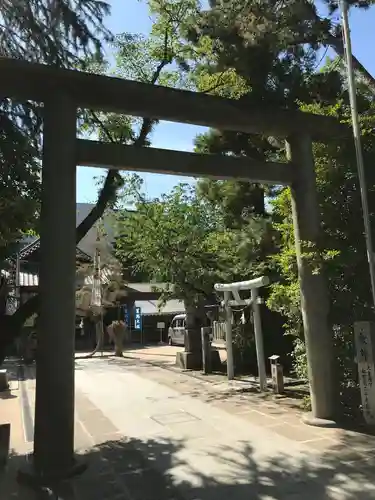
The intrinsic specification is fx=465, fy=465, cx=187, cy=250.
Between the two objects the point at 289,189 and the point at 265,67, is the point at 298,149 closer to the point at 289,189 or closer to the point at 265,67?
the point at 289,189

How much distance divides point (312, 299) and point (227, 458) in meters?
2.58

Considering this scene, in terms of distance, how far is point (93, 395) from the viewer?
10227 mm

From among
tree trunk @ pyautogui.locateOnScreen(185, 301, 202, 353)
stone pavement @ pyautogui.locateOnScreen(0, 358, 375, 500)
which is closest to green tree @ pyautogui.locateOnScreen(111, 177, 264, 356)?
tree trunk @ pyautogui.locateOnScreen(185, 301, 202, 353)

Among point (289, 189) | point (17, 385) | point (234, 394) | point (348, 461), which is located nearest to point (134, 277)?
point (17, 385)

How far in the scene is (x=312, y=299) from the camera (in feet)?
22.2

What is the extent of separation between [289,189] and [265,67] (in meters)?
2.06

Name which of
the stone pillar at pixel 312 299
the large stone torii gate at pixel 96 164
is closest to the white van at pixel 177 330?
the stone pillar at pixel 312 299

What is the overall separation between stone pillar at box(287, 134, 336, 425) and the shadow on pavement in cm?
90

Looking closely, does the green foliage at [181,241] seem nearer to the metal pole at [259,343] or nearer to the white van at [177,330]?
the metal pole at [259,343]

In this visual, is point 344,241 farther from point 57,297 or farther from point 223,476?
point 57,297

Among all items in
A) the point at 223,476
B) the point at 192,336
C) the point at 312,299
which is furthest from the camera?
the point at 192,336

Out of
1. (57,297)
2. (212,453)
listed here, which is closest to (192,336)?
(212,453)

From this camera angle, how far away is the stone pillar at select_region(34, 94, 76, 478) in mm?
5012

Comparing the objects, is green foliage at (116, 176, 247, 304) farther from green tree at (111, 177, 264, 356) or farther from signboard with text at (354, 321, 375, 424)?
signboard with text at (354, 321, 375, 424)
